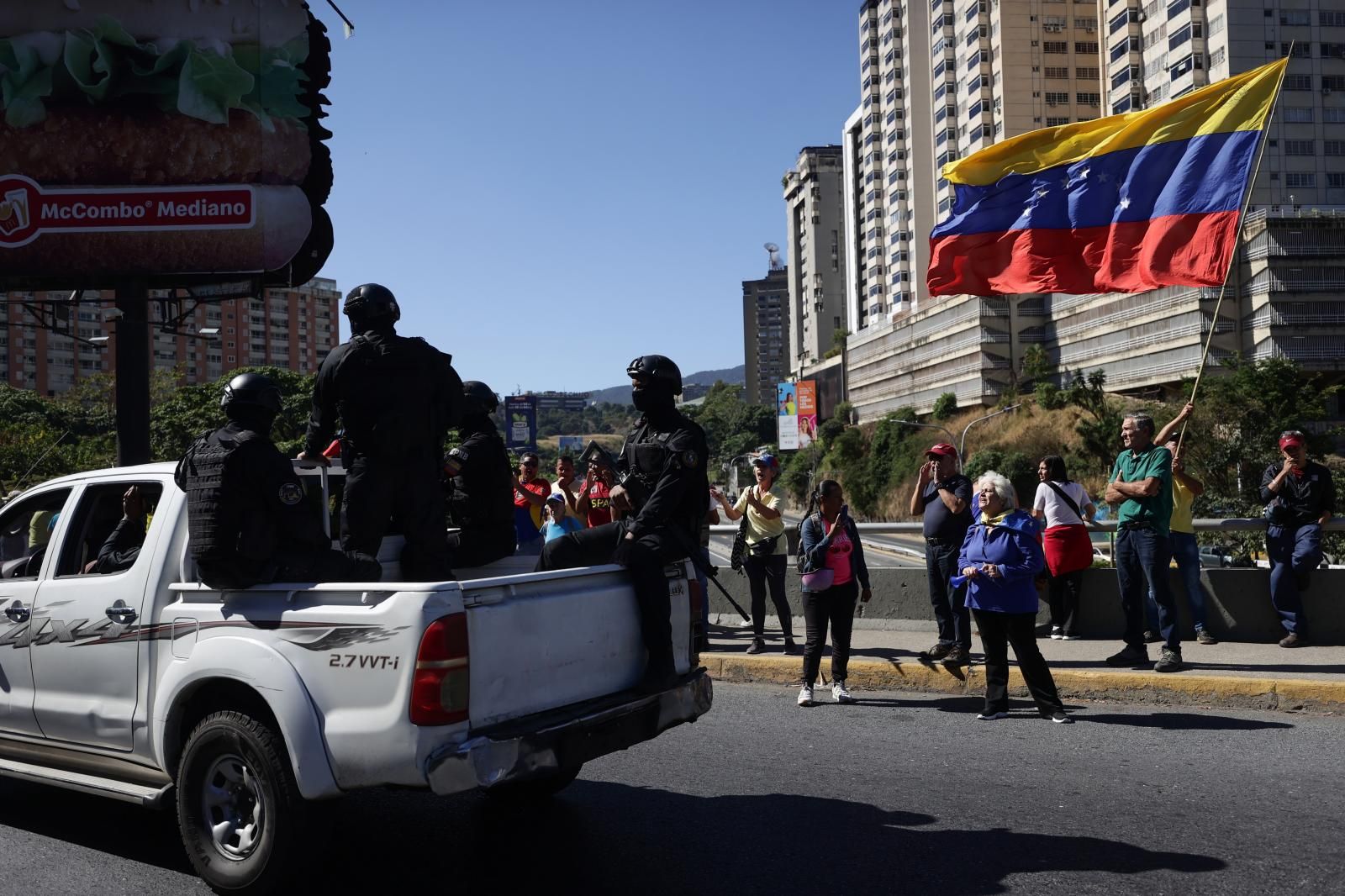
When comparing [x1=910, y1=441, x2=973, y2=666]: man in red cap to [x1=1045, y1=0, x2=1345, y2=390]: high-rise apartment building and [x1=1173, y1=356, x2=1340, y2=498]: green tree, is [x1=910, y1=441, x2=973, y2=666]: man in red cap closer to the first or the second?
[x1=1173, y1=356, x2=1340, y2=498]: green tree

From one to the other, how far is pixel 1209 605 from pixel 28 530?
354 inches

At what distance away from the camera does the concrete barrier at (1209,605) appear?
9.50 m

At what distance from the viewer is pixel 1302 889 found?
4.41 metres

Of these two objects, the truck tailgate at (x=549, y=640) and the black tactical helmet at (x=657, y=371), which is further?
the black tactical helmet at (x=657, y=371)

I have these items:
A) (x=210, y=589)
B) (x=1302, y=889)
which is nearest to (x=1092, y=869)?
(x=1302, y=889)

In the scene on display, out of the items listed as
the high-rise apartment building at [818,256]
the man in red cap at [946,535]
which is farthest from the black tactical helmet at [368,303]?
the high-rise apartment building at [818,256]

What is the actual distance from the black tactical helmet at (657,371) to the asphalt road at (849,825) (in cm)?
221

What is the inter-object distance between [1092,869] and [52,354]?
148 m

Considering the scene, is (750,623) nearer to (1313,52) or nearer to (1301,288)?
(1301,288)

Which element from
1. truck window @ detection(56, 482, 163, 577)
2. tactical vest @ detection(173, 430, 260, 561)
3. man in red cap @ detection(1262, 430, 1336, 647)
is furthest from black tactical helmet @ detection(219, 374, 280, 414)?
man in red cap @ detection(1262, 430, 1336, 647)

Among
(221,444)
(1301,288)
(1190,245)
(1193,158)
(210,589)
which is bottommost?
(210,589)

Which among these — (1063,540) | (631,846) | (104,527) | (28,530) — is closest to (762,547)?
(1063,540)

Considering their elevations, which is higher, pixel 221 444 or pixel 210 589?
pixel 221 444

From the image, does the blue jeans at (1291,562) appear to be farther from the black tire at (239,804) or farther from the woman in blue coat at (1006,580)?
the black tire at (239,804)
